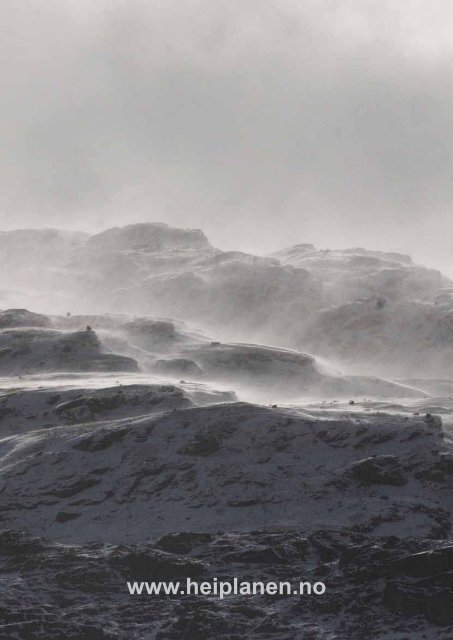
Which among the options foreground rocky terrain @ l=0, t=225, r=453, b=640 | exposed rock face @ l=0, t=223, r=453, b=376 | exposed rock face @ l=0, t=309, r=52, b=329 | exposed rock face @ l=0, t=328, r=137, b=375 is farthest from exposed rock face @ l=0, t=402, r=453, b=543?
exposed rock face @ l=0, t=223, r=453, b=376

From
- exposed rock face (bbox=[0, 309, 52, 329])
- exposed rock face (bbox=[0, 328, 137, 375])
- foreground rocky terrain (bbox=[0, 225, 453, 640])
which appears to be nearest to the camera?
foreground rocky terrain (bbox=[0, 225, 453, 640])

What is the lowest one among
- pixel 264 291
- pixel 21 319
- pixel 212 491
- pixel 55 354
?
pixel 212 491

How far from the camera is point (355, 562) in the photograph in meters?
44.5

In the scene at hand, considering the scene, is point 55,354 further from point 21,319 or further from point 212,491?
point 212,491

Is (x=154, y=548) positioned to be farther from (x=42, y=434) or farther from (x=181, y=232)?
(x=181, y=232)

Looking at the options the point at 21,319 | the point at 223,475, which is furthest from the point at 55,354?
the point at 223,475

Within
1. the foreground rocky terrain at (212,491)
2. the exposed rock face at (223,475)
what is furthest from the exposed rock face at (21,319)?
the exposed rock face at (223,475)

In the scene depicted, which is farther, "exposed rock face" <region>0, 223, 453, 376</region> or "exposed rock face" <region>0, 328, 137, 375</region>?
"exposed rock face" <region>0, 223, 453, 376</region>

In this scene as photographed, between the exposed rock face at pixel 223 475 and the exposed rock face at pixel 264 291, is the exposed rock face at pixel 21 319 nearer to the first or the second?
the exposed rock face at pixel 264 291

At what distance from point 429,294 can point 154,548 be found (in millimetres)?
69846

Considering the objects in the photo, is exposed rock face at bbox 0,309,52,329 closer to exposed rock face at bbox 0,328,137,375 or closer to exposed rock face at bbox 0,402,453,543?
exposed rock face at bbox 0,328,137,375

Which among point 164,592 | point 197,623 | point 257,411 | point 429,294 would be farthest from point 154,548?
point 429,294

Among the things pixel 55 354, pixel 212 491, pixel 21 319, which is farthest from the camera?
pixel 21 319

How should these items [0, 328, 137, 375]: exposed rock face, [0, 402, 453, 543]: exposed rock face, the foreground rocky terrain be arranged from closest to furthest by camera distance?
the foreground rocky terrain, [0, 402, 453, 543]: exposed rock face, [0, 328, 137, 375]: exposed rock face
